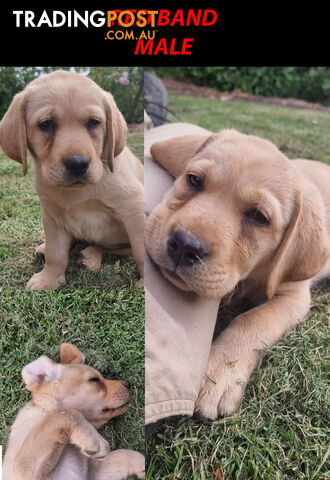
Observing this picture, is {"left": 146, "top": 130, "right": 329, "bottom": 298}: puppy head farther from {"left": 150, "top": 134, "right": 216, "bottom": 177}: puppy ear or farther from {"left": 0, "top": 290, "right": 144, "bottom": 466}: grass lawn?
{"left": 0, "top": 290, "right": 144, "bottom": 466}: grass lawn

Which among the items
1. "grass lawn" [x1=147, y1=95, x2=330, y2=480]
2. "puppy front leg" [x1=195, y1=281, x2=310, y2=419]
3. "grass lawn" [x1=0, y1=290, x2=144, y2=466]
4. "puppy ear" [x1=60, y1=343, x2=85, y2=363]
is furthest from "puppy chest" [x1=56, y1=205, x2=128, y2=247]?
"grass lawn" [x1=147, y1=95, x2=330, y2=480]

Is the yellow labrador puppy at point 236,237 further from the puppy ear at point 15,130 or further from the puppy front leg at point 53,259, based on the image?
the puppy ear at point 15,130

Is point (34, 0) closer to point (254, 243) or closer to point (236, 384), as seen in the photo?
point (254, 243)

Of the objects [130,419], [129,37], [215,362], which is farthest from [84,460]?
[129,37]

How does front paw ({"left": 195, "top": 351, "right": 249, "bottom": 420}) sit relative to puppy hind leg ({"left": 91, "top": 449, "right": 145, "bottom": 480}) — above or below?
above

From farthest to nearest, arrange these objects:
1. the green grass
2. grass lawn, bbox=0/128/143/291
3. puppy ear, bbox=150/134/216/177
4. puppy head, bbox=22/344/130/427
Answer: the green grass → puppy ear, bbox=150/134/216/177 → grass lawn, bbox=0/128/143/291 → puppy head, bbox=22/344/130/427

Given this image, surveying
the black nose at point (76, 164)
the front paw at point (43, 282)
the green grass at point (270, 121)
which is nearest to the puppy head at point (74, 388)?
the front paw at point (43, 282)

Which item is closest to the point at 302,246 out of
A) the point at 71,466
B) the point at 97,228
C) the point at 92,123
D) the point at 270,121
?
the point at 97,228

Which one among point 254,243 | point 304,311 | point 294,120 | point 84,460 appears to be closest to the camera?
point 84,460

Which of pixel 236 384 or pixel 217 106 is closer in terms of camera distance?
pixel 236 384
